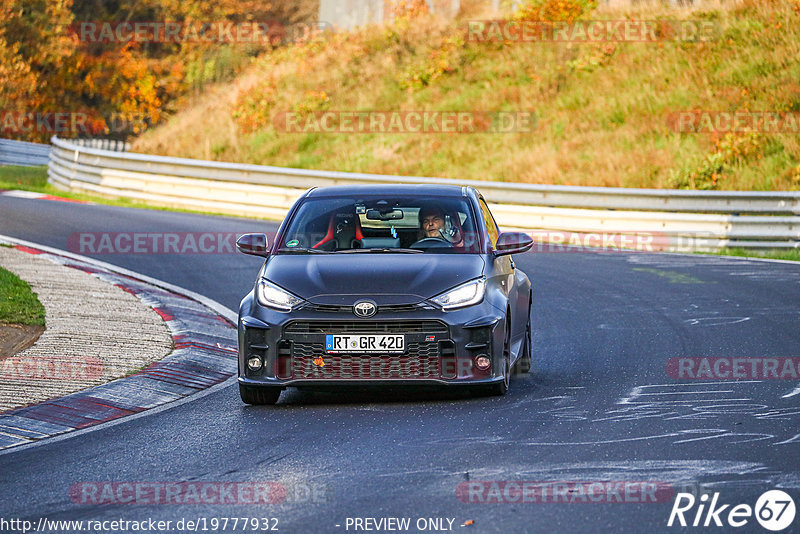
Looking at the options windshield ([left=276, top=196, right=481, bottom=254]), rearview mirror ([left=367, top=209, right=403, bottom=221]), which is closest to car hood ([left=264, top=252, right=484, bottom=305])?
windshield ([left=276, top=196, right=481, bottom=254])

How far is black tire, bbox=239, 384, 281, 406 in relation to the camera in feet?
30.8

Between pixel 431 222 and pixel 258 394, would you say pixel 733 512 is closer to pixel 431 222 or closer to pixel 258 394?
pixel 258 394

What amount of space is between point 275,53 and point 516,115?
522 inches

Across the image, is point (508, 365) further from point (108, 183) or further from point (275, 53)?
point (275, 53)

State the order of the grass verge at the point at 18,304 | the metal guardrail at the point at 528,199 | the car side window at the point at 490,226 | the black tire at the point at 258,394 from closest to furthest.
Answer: the black tire at the point at 258,394
the car side window at the point at 490,226
the grass verge at the point at 18,304
the metal guardrail at the point at 528,199

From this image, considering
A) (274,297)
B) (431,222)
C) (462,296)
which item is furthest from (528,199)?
(274,297)

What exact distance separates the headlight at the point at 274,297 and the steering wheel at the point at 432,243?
1.30 metres

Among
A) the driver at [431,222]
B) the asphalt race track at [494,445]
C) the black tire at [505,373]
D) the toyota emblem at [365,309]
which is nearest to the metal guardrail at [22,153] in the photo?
the asphalt race track at [494,445]

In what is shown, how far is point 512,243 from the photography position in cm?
1009

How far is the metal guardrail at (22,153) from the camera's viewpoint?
144ft

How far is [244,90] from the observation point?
39.3 meters

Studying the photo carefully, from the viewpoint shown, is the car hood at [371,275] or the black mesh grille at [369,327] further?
the car hood at [371,275]

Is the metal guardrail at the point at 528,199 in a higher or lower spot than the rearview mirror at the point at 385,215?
lower

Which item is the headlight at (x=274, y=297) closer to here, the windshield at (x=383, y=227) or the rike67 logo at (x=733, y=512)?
the windshield at (x=383, y=227)
